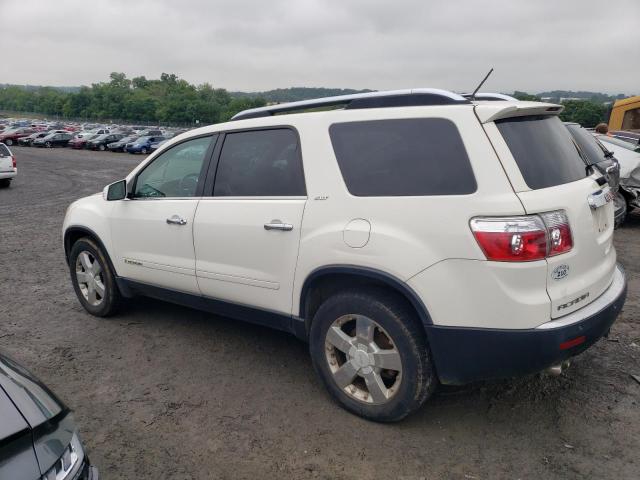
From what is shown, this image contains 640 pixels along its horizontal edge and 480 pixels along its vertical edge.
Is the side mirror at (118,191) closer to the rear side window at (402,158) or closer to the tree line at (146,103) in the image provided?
the rear side window at (402,158)

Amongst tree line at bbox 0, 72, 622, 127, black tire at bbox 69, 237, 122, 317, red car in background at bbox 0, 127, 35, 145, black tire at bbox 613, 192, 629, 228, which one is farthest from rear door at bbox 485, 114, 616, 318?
tree line at bbox 0, 72, 622, 127

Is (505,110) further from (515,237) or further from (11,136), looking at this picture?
(11,136)

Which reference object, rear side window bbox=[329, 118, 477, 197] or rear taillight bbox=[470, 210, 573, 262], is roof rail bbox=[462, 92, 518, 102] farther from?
rear taillight bbox=[470, 210, 573, 262]

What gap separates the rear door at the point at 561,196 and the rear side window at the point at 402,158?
0.23 meters

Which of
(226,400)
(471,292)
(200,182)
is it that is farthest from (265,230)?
(471,292)

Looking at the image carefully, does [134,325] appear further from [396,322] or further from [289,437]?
[396,322]

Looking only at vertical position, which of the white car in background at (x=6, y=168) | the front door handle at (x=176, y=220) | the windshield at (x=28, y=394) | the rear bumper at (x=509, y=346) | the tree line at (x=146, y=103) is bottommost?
the tree line at (x=146, y=103)

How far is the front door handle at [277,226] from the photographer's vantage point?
3.37 m

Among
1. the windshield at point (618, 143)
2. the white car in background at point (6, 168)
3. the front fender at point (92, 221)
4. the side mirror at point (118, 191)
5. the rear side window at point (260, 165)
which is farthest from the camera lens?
the white car in background at point (6, 168)

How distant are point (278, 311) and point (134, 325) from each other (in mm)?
1943

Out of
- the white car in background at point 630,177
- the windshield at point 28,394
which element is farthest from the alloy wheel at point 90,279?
the white car in background at point 630,177

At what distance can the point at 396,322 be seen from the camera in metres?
2.96

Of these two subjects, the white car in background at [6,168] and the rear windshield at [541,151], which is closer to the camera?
the rear windshield at [541,151]

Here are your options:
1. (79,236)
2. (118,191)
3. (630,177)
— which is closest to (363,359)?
(118,191)
